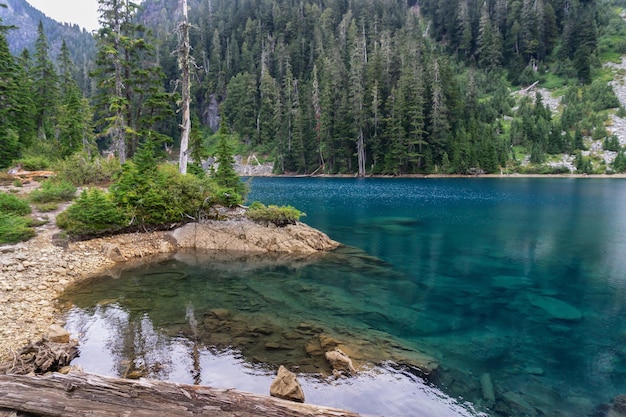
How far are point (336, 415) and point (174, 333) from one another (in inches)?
254

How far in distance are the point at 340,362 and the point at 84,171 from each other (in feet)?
86.9

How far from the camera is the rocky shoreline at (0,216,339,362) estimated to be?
1102cm

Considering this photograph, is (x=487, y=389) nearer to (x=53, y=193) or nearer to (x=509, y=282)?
(x=509, y=282)

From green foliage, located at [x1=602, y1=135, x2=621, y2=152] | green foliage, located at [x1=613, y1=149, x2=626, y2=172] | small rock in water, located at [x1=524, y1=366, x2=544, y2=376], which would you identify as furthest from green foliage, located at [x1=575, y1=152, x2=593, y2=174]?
small rock in water, located at [x1=524, y1=366, x2=544, y2=376]

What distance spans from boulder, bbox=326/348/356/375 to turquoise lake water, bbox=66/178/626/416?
1.13 feet

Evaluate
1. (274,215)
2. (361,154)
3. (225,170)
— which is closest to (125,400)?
(274,215)

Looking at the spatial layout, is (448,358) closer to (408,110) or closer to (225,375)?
(225,375)

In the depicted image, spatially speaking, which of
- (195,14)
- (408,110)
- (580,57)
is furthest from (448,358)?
(195,14)

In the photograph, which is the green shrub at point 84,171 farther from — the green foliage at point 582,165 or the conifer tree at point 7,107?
the green foliage at point 582,165

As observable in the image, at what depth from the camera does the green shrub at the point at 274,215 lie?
2183 cm

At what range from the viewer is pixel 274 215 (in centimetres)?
2181

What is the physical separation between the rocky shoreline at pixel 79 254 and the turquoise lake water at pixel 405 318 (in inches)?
45.7

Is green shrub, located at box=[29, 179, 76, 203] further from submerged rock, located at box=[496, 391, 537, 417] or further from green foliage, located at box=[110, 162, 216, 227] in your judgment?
submerged rock, located at box=[496, 391, 537, 417]

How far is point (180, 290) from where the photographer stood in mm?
14453
